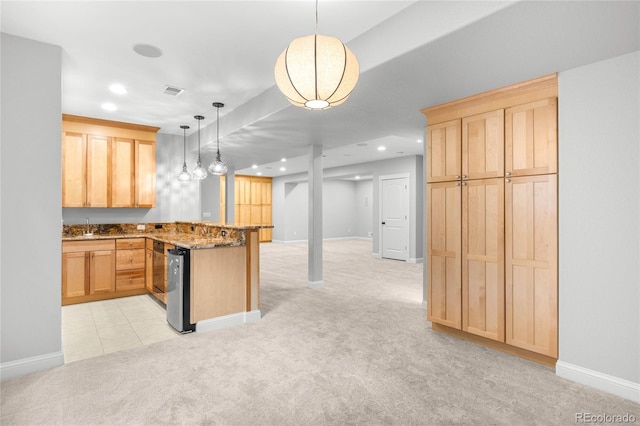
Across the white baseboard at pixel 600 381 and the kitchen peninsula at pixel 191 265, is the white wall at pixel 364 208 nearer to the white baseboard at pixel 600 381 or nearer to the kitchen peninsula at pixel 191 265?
the kitchen peninsula at pixel 191 265

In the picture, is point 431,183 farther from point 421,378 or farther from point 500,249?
point 421,378

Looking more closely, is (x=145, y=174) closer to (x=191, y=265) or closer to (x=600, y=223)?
(x=191, y=265)

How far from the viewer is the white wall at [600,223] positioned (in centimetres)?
239

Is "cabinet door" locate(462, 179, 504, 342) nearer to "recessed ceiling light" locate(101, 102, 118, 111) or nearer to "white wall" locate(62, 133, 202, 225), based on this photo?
"recessed ceiling light" locate(101, 102, 118, 111)

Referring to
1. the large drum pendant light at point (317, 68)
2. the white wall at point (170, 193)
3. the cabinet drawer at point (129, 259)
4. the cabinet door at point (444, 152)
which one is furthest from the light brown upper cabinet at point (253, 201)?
the large drum pendant light at point (317, 68)

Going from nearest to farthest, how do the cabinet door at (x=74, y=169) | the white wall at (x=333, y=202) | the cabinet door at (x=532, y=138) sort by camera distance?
the cabinet door at (x=532, y=138) < the cabinet door at (x=74, y=169) < the white wall at (x=333, y=202)

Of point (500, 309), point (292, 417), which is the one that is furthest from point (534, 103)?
point (292, 417)

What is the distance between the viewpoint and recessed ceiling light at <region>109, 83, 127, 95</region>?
3979 mm

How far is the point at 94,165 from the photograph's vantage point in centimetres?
533

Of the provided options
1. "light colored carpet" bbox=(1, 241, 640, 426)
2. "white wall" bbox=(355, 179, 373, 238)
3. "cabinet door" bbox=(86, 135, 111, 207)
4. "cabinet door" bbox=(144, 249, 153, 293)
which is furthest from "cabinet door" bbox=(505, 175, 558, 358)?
"white wall" bbox=(355, 179, 373, 238)

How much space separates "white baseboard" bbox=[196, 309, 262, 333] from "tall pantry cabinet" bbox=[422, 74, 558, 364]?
2.07 metres

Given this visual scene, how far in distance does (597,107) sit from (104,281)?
614 centimetres

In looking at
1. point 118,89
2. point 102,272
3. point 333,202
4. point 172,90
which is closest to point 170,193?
point 102,272

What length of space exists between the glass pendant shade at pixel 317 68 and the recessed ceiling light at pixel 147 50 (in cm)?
197
